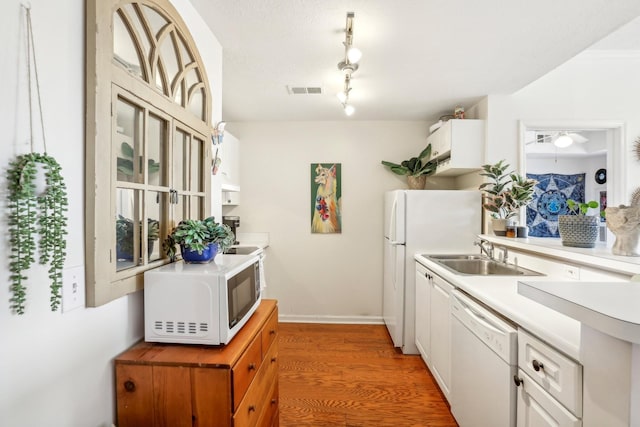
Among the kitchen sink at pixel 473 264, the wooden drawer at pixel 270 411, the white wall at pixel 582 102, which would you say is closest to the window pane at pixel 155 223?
the wooden drawer at pixel 270 411

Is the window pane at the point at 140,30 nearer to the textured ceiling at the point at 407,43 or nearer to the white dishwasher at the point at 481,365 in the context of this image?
the textured ceiling at the point at 407,43

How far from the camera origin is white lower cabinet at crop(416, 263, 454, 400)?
2.10 m

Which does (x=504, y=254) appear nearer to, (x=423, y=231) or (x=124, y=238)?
(x=423, y=231)

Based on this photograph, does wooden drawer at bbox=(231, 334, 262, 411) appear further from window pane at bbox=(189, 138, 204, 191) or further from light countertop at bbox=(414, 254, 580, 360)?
light countertop at bbox=(414, 254, 580, 360)

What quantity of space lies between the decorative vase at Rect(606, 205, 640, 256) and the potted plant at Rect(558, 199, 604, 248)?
0.73 feet

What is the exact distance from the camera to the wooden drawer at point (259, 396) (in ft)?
3.71

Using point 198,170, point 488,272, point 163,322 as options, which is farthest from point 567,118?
point 163,322

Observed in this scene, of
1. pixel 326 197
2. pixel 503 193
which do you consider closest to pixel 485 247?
pixel 503 193

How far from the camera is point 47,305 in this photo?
830 mm

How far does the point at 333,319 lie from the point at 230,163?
2.20 m

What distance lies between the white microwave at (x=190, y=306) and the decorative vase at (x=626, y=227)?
1.77 m

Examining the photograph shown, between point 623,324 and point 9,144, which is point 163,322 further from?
point 623,324

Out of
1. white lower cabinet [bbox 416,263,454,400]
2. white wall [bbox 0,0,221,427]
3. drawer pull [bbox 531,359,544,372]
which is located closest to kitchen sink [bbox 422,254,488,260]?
white lower cabinet [bbox 416,263,454,400]

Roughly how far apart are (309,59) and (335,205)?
1.86m
